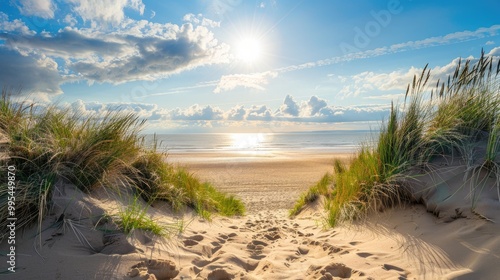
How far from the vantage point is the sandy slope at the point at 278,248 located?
261 centimetres

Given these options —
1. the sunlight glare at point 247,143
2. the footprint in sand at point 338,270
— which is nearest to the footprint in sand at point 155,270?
the footprint in sand at point 338,270

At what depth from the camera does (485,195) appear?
10.8 feet

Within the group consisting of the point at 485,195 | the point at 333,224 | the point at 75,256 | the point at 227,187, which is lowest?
the point at 227,187

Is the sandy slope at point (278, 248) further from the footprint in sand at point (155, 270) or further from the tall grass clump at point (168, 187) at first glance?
the tall grass clump at point (168, 187)

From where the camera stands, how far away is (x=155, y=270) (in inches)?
107

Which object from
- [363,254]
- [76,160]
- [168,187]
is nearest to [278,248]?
[363,254]

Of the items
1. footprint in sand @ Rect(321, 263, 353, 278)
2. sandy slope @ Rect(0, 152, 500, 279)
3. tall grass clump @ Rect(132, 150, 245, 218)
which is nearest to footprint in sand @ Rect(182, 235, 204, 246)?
sandy slope @ Rect(0, 152, 500, 279)

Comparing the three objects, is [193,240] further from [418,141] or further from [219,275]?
[418,141]

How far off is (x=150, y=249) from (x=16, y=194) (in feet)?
4.46

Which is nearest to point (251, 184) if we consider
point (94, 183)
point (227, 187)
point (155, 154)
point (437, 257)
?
point (227, 187)

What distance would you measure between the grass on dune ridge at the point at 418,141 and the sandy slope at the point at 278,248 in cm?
25

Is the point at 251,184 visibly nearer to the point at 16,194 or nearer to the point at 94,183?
the point at 94,183

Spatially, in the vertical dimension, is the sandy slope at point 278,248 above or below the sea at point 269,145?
above

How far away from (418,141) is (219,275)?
337 centimetres
